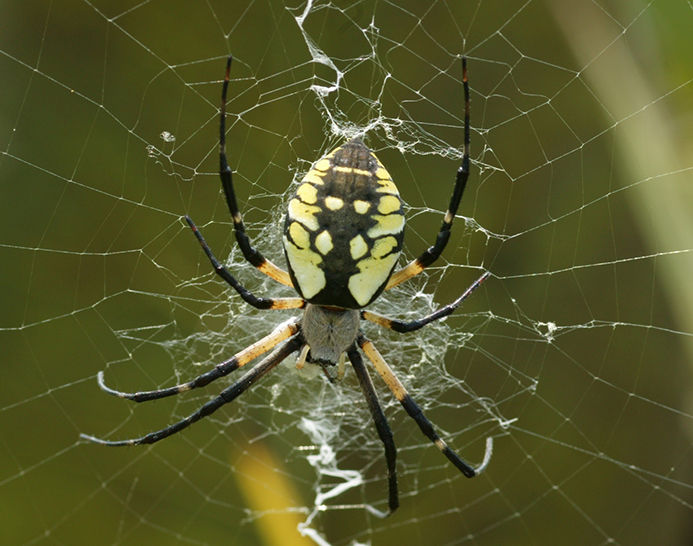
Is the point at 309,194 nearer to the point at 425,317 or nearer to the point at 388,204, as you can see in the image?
the point at 388,204

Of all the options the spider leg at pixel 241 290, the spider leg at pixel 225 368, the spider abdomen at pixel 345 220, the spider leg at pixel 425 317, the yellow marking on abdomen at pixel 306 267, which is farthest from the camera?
the spider leg at pixel 225 368

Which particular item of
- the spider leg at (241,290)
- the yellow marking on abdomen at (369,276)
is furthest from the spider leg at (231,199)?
the yellow marking on abdomen at (369,276)

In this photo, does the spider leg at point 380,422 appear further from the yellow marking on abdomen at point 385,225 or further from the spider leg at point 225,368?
the yellow marking on abdomen at point 385,225

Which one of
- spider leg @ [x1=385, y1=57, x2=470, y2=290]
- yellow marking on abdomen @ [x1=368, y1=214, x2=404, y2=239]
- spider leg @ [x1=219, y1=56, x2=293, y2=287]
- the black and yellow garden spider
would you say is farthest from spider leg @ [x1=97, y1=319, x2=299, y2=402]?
yellow marking on abdomen @ [x1=368, y1=214, x2=404, y2=239]

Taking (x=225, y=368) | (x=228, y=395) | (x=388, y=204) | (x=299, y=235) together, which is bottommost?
(x=228, y=395)

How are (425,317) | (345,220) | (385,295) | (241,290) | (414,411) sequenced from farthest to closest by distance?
(385,295) < (414,411) < (425,317) < (241,290) < (345,220)

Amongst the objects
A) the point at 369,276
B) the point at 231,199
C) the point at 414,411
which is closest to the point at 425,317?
the point at 414,411

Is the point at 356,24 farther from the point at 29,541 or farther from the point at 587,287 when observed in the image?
the point at 29,541
